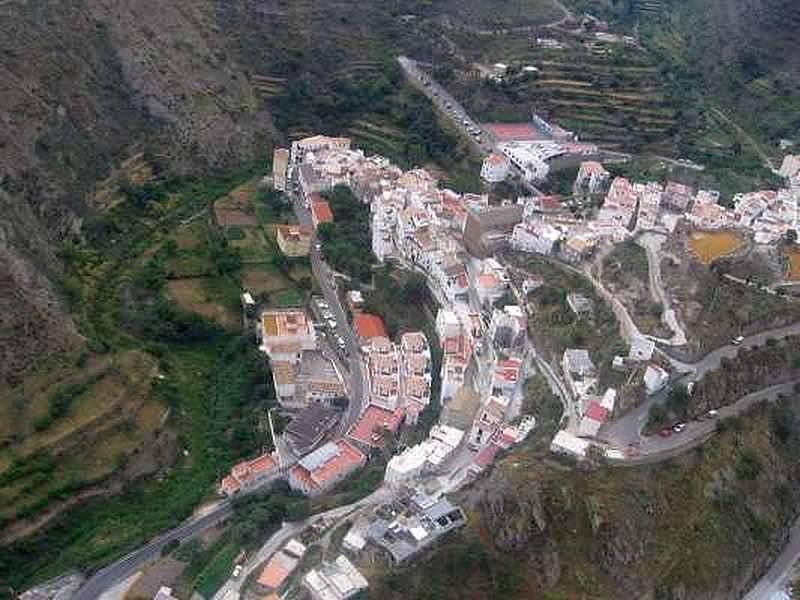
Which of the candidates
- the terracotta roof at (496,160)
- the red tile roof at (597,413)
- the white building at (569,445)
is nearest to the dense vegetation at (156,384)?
the white building at (569,445)

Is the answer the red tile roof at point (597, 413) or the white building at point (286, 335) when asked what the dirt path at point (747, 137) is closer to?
the red tile roof at point (597, 413)

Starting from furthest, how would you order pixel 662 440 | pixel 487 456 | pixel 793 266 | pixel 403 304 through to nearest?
pixel 403 304, pixel 793 266, pixel 487 456, pixel 662 440

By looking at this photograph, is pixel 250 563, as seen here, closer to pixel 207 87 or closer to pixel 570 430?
pixel 570 430

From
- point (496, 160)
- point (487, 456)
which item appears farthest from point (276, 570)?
point (496, 160)

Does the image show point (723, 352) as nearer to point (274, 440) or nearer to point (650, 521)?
point (650, 521)

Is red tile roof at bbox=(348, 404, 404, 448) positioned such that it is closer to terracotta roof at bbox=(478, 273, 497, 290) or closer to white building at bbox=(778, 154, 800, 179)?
terracotta roof at bbox=(478, 273, 497, 290)

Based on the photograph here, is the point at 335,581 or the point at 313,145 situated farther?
the point at 313,145

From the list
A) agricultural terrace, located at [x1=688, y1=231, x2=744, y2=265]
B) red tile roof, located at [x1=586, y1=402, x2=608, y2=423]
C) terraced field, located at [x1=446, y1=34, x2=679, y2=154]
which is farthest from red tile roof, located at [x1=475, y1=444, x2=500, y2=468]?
terraced field, located at [x1=446, y1=34, x2=679, y2=154]
